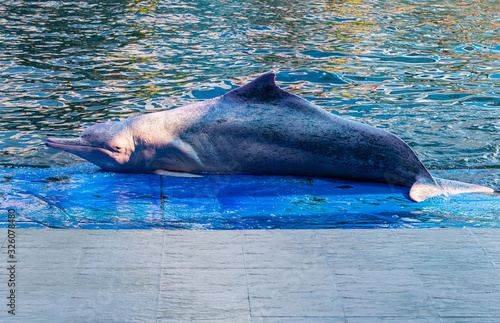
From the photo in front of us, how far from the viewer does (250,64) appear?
11820 millimetres

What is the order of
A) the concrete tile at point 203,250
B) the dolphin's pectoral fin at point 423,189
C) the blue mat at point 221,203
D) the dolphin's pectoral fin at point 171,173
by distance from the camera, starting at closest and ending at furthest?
the concrete tile at point 203,250 < the blue mat at point 221,203 < the dolphin's pectoral fin at point 423,189 < the dolphin's pectoral fin at point 171,173

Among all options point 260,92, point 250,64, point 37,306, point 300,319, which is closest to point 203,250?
point 300,319

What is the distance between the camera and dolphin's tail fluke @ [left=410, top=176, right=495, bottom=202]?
5.04 m

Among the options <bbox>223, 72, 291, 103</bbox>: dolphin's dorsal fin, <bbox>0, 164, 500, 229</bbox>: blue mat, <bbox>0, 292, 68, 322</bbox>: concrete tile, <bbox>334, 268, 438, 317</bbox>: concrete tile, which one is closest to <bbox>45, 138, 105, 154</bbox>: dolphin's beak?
<bbox>0, 164, 500, 229</bbox>: blue mat

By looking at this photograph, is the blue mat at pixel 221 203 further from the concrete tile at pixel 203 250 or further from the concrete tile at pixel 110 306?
the concrete tile at pixel 110 306

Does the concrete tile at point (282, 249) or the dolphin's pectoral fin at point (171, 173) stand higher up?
the concrete tile at point (282, 249)

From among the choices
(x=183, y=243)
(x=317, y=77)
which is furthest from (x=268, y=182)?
(x=317, y=77)

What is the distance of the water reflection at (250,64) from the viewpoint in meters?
8.12

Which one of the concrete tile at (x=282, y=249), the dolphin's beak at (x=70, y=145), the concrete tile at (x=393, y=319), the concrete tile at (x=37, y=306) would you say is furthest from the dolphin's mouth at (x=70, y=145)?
the concrete tile at (x=393, y=319)

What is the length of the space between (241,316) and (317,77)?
8461mm

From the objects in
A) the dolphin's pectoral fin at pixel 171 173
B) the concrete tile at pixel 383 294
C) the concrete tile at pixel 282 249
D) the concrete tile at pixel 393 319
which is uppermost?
the concrete tile at pixel 393 319

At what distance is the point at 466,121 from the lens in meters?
8.35

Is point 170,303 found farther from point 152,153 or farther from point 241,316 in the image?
point 152,153

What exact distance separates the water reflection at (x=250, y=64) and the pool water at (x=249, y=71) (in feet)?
0.13
